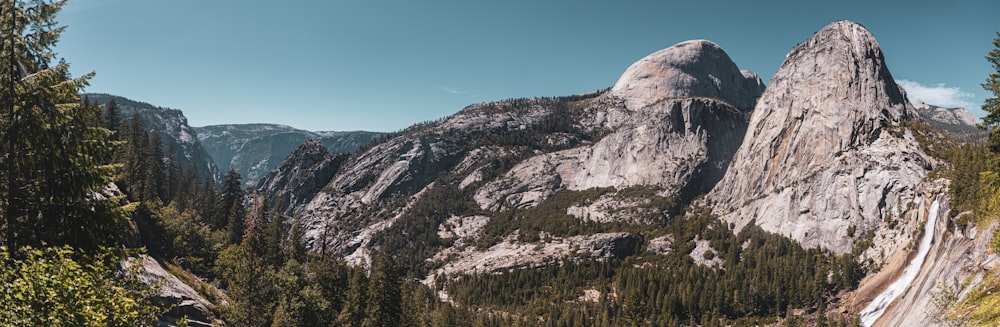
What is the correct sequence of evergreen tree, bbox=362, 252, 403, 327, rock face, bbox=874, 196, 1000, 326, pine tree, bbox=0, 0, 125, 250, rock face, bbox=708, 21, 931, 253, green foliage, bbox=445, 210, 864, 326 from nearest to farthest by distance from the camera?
1. pine tree, bbox=0, 0, 125, 250
2. rock face, bbox=874, 196, 1000, 326
3. evergreen tree, bbox=362, 252, 403, 327
4. green foliage, bbox=445, 210, 864, 326
5. rock face, bbox=708, 21, 931, 253

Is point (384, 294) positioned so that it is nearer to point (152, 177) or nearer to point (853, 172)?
point (152, 177)

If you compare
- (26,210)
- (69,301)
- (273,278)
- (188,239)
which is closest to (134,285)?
(69,301)

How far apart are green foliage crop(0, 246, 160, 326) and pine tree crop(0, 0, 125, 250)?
207 centimetres

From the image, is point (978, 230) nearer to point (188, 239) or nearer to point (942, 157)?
point (188, 239)

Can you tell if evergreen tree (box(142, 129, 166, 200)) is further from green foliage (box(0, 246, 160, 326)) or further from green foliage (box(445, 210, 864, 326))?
green foliage (box(0, 246, 160, 326))

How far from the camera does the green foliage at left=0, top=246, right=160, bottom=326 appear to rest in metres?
13.7

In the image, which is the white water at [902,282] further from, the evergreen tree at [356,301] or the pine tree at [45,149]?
the pine tree at [45,149]

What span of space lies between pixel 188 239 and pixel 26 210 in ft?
206

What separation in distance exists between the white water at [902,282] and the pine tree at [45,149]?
Result: 135670mm

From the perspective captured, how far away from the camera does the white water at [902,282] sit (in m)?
109

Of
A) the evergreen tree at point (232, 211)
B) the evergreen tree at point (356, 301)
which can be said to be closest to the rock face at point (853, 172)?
the evergreen tree at point (356, 301)

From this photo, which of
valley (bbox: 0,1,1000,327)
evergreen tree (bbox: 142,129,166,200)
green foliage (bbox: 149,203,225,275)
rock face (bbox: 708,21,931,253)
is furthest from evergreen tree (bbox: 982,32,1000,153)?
rock face (bbox: 708,21,931,253)

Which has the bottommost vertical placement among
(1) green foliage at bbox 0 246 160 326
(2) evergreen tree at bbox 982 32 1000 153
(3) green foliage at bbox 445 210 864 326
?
(3) green foliage at bbox 445 210 864 326

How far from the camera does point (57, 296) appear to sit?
1453cm
